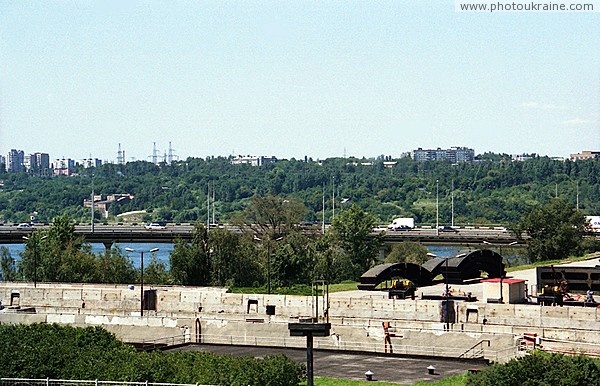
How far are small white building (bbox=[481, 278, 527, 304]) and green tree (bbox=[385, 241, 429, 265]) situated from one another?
5030 centimetres

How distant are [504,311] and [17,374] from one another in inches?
1302

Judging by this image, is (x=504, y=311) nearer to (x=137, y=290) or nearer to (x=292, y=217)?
(x=137, y=290)

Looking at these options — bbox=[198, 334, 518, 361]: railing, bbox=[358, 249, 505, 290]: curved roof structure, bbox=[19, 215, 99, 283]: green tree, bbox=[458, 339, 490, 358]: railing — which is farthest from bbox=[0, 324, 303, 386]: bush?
bbox=[19, 215, 99, 283]: green tree

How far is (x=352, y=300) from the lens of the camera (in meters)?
73.4

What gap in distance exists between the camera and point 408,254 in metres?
131

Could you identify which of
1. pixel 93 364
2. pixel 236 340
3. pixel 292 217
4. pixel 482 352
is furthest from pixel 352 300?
pixel 292 217

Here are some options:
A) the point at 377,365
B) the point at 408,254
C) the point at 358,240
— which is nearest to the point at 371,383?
the point at 377,365

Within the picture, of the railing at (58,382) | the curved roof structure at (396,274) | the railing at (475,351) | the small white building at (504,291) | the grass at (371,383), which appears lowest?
the grass at (371,383)

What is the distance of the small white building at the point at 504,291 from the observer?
71.6 meters

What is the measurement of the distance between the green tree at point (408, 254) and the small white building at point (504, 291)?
50301 mm

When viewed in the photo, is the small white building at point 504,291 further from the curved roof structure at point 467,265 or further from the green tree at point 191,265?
the green tree at point 191,265

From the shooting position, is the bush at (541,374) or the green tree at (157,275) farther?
the green tree at (157,275)

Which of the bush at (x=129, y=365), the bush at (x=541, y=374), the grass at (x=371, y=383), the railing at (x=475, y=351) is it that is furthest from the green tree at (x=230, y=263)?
the bush at (x=541, y=374)

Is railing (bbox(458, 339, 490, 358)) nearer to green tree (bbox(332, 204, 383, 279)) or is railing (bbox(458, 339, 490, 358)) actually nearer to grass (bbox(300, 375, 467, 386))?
grass (bbox(300, 375, 467, 386))
